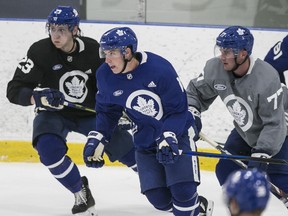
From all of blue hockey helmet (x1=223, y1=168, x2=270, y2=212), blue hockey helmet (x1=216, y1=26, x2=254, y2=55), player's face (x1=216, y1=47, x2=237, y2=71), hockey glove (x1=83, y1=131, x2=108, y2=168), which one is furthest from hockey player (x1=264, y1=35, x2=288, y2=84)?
blue hockey helmet (x1=223, y1=168, x2=270, y2=212)

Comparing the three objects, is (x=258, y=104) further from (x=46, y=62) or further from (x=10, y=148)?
(x=10, y=148)

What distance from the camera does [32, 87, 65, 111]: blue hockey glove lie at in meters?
3.99

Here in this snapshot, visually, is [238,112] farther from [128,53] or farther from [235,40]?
[128,53]

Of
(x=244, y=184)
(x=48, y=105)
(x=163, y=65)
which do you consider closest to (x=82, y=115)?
(x=48, y=105)

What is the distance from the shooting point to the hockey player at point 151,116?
3.42 metres

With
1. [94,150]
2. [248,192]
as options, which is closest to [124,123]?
[94,150]

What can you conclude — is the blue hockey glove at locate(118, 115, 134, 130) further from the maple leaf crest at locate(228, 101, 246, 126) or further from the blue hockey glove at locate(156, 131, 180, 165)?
the blue hockey glove at locate(156, 131, 180, 165)

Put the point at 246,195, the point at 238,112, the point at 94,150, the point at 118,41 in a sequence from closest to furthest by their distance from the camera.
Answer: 1. the point at 246,195
2. the point at 118,41
3. the point at 94,150
4. the point at 238,112

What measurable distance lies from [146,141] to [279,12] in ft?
6.78

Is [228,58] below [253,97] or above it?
above

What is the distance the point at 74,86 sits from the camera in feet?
13.9

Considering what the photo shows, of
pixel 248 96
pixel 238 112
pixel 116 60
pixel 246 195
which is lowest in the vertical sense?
pixel 238 112

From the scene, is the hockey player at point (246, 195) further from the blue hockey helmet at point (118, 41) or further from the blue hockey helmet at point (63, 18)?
the blue hockey helmet at point (63, 18)

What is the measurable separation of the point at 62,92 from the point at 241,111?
104 cm
